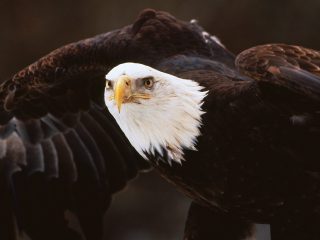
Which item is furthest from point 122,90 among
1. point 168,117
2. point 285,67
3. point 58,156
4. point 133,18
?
point 133,18

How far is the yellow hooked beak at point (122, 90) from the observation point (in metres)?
3.51

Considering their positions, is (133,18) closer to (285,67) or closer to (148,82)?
(148,82)

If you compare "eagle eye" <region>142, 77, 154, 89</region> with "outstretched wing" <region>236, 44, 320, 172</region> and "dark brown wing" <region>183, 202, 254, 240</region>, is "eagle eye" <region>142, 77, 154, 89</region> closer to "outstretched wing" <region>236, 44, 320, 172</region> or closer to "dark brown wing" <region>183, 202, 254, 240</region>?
"outstretched wing" <region>236, 44, 320, 172</region>

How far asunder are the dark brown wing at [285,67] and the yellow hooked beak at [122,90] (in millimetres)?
453

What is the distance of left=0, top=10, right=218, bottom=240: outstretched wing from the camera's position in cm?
475

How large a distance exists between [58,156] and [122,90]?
1582mm

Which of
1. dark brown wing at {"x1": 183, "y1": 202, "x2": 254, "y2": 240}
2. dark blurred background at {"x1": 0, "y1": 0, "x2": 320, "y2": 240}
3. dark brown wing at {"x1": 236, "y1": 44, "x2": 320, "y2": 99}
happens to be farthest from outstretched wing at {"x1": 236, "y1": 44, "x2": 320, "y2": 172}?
dark blurred background at {"x1": 0, "y1": 0, "x2": 320, "y2": 240}

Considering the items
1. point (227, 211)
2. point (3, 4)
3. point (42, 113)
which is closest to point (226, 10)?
point (3, 4)

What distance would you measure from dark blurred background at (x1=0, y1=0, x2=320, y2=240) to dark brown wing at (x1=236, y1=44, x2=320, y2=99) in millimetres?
3392

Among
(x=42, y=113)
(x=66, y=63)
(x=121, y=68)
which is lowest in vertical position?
(x=42, y=113)

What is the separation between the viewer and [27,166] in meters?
4.96

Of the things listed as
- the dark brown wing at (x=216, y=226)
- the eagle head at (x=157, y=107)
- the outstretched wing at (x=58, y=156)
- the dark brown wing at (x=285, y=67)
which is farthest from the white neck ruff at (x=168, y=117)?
the outstretched wing at (x=58, y=156)

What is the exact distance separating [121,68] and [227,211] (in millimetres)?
804

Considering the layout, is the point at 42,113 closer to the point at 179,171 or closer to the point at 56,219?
the point at 56,219
